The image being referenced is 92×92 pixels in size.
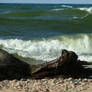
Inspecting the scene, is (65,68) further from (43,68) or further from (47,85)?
(47,85)

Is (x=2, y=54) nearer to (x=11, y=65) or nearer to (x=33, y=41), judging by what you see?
(x=11, y=65)

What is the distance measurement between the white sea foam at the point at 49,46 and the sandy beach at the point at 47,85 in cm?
492

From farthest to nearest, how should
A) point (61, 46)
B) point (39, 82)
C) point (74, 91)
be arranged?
point (61, 46) → point (39, 82) → point (74, 91)

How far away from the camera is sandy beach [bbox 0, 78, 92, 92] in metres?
6.12

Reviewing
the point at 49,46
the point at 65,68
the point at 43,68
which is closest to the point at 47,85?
the point at 43,68

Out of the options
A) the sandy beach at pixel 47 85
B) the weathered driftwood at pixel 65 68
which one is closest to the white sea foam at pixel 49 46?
the weathered driftwood at pixel 65 68

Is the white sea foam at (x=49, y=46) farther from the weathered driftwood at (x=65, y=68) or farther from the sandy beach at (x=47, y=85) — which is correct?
the sandy beach at (x=47, y=85)

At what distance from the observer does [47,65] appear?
679 cm

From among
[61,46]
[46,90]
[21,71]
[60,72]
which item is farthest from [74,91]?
[61,46]

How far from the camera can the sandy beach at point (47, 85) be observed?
6.12 metres

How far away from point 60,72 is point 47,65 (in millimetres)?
351

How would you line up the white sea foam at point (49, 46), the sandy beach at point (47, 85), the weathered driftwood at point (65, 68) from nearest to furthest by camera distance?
the sandy beach at point (47, 85), the weathered driftwood at point (65, 68), the white sea foam at point (49, 46)

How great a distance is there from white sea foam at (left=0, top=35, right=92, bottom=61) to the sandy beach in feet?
16.1

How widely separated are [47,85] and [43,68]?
1.73ft
